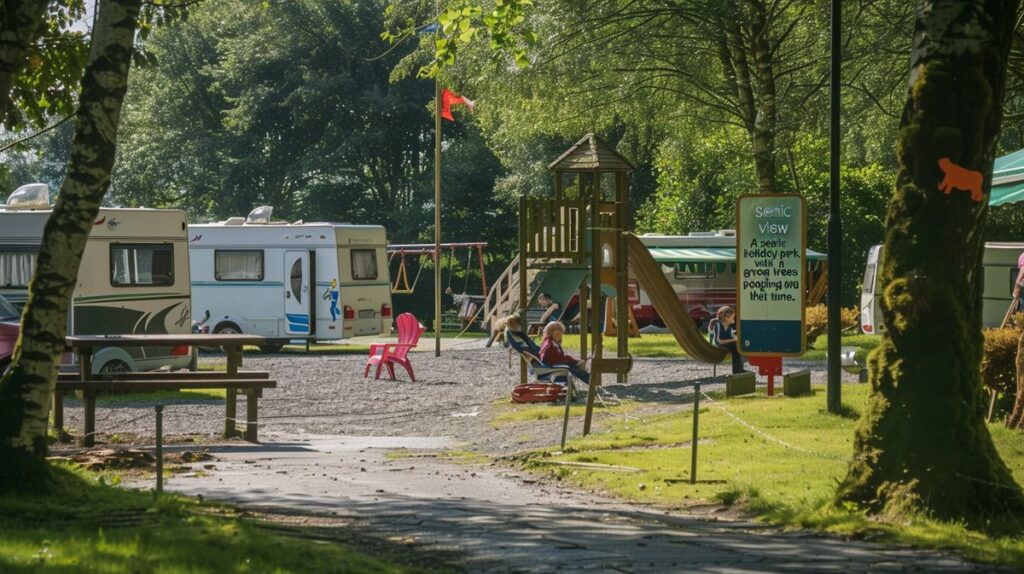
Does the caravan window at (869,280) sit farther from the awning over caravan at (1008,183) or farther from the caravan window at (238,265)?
the awning over caravan at (1008,183)

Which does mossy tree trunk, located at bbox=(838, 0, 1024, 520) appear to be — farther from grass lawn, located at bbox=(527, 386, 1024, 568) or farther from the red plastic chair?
the red plastic chair

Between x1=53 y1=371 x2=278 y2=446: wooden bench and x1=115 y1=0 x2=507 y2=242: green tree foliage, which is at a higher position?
x1=115 y1=0 x2=507 y2=242: green tree foliage

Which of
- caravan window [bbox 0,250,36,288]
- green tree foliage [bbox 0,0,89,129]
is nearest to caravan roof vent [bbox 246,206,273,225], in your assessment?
caravan window [bbox 0,250,36,288]

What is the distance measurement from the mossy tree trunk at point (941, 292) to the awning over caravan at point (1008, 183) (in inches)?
264

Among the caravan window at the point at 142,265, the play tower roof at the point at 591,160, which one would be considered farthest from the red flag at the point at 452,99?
the caravan window at the point at 142,265

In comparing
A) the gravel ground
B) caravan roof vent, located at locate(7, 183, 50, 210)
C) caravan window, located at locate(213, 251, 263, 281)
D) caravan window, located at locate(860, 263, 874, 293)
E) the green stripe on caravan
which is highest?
caravan roof vent, located at locate(7, 183, 50, 210)

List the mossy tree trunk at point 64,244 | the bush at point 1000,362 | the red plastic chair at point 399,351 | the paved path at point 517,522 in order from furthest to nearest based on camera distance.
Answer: the red plastic chair at point 399,351, the bush at point 1000,362, the mossy tree trunk at point 64,244, the paved path at point 517,522

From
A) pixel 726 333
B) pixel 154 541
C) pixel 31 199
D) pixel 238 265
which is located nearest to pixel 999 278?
pixel 726 333

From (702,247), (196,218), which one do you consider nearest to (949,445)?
(702,247)

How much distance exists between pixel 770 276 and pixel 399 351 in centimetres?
895

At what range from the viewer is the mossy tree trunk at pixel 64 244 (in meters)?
9.48

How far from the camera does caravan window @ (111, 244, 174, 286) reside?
24203 mm

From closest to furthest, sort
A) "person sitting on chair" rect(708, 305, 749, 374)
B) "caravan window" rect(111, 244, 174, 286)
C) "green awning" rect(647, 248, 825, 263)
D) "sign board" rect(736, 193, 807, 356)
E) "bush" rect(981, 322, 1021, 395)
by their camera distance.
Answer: "bush" rect(981, 322, 1021, 395) → "sign board" rect(736, 193, 807, 356) → "person sitting on chair" rect(708, 305, 749, 374) → "caravan window" rect(111, 244, 174, 286) → "green awning" rect(647, 248, 825, 263)

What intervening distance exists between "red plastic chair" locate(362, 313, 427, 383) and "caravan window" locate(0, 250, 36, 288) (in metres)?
5.98
